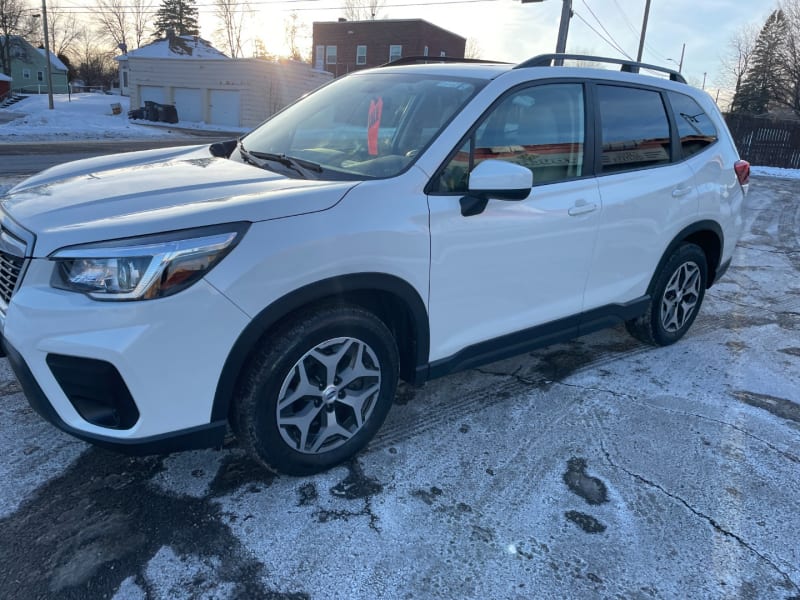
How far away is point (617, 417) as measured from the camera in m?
3.38

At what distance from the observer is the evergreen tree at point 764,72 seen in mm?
33938

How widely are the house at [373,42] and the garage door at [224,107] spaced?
1093 cm

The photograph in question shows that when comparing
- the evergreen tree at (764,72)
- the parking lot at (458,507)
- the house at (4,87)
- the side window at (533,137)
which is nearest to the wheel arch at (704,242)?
the parking lot at (458,507)

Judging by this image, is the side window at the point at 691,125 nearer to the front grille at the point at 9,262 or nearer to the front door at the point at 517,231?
the front door at the point at 517,231

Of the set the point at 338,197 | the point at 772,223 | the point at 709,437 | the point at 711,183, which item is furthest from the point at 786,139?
the point at 338,197

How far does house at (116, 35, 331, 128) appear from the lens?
34438 millimetres

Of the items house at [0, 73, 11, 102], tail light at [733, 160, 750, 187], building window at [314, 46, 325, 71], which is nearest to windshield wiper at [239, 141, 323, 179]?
tail light at [733, 160, 750, 187]

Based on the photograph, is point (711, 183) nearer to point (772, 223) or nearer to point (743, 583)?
point (743, 583)

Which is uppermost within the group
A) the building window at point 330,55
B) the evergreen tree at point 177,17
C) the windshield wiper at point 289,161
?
the evergreen tree at point 177,17

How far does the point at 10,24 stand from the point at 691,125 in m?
72.4

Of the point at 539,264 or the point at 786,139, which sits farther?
the point at 786,139

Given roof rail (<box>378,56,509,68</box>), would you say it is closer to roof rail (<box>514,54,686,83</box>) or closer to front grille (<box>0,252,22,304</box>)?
roof rail (<box>514,54,686,83</box>)

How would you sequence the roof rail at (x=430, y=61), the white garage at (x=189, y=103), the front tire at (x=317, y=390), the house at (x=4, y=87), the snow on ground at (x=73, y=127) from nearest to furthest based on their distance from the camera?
the front tire at (x=317, y=390), the roof rail at (x=430, y=61), the snow on ground at (x=73, y=127), the white garage at (x=189, y=103), the house at (x=4, y=87)

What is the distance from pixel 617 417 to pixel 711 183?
193 centimetres
